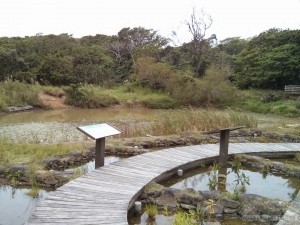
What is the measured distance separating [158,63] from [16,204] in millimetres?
20994

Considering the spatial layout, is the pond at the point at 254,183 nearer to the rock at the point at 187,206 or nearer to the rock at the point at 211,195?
the rock at the point at 187,206

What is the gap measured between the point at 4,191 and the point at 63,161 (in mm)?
1561

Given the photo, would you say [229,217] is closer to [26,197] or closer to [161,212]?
[161,212]

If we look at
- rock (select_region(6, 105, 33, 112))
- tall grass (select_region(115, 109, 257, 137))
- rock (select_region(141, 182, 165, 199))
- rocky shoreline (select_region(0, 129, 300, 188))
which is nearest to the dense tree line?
rock (select_region(6, 105, 33, 112))

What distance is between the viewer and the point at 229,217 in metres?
4.81

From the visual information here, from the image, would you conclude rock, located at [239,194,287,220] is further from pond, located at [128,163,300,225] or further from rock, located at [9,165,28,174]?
rock, located at [9,165,28,174]

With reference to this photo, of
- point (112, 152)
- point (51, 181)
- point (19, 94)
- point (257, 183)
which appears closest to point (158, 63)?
point (19, 94)

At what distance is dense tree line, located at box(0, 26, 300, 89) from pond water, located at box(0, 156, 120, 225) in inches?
707

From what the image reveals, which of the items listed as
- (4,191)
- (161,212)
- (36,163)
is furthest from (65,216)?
(36,163)

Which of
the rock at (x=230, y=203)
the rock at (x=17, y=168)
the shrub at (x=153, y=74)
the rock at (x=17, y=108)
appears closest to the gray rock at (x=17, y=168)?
the rock at (x=17, y=168)

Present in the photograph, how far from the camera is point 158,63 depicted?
82.9 feet

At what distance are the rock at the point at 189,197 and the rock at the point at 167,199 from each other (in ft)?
0.31

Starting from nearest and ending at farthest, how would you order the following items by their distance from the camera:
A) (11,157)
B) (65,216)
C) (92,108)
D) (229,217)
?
(65,216), (229,217), (11,157), (92,108)

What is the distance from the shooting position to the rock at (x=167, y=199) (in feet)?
16.7
